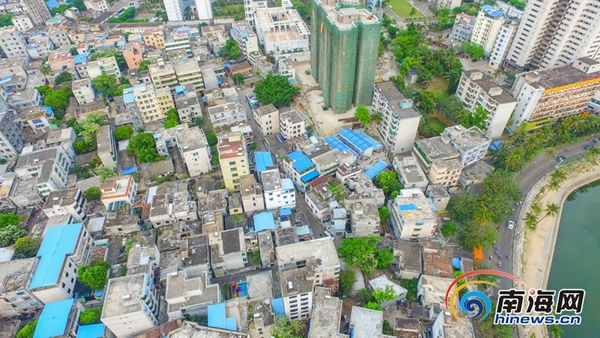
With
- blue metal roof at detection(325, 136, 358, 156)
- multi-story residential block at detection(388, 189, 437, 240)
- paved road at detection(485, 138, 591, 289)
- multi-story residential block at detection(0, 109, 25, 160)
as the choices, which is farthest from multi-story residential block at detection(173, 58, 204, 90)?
paved road at detection(485, 138, 591, 289)

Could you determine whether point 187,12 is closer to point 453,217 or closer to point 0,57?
point 0,57

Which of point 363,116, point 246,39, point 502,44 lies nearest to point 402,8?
point 502,44

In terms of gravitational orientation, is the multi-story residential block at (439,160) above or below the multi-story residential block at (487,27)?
below

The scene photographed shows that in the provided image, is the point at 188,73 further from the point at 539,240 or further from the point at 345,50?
the point at 539,240

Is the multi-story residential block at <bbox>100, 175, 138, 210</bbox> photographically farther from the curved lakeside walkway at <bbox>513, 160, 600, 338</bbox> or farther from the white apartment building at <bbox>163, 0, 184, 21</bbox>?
the white apartment building at <bbox>163, 0, 184, 21</bbox>

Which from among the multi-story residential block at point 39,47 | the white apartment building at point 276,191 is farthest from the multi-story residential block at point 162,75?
the multi-story residential block at point 39,47

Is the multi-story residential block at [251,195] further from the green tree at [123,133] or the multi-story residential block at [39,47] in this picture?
the multi-story residential block at [39,47]
